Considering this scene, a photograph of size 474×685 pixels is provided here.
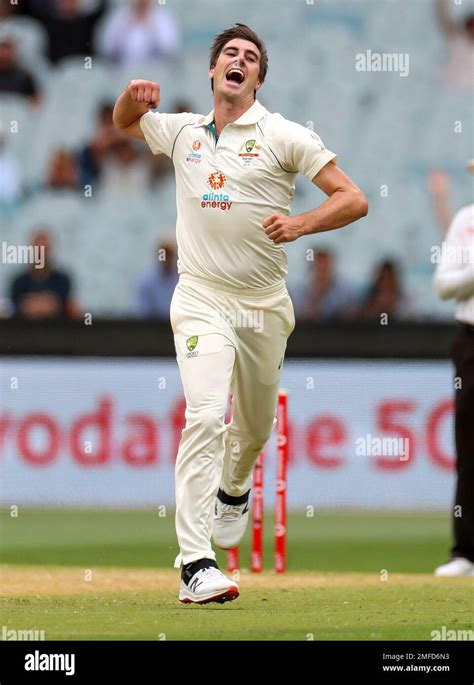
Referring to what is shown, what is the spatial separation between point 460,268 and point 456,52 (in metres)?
6.66

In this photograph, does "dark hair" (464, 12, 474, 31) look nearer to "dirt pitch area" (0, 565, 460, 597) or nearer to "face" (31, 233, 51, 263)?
"face" (31, 233, 51, 263)

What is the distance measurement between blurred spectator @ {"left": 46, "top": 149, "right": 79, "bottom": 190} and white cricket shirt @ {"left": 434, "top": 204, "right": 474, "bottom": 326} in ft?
19.3

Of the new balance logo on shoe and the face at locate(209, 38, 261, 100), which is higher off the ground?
the face at locate(209, 38, 261, 100)

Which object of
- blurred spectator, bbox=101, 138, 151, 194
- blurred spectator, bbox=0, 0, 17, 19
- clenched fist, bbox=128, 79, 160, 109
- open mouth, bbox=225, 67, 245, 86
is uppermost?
blurred spectator, bbox=0, 0, 17, 19

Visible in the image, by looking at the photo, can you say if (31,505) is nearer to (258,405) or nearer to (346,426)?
(346,426)

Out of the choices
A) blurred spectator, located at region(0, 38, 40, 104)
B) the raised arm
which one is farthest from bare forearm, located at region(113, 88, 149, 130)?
blurred spectator, located at region(0, 38, 40, 104)

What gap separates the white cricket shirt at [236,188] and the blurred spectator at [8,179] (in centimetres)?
746

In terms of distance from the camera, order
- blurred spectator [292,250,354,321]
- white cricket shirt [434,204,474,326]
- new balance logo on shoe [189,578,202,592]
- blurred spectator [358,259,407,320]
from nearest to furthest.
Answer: new balance logo on shoe [189,578,202,592]
white cricket shirt [434,204,474,326]
blurred spectator [292,250,354,321]
blurred spectator [358,259,407,320]

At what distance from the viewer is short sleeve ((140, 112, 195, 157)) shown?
284 inches

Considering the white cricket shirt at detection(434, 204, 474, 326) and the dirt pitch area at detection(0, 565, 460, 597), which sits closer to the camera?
the dirt pitch area at detection(0, 565, 460, 597)

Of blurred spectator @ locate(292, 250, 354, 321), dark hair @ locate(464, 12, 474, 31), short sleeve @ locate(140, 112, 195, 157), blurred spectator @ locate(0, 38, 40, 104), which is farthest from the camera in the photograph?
dark hair @ locate(464, 12, 474, 31)

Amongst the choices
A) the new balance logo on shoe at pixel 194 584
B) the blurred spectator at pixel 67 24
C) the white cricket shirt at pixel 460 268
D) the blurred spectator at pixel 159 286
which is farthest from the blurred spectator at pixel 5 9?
the new balance logo on shoe at pixel 194 584
